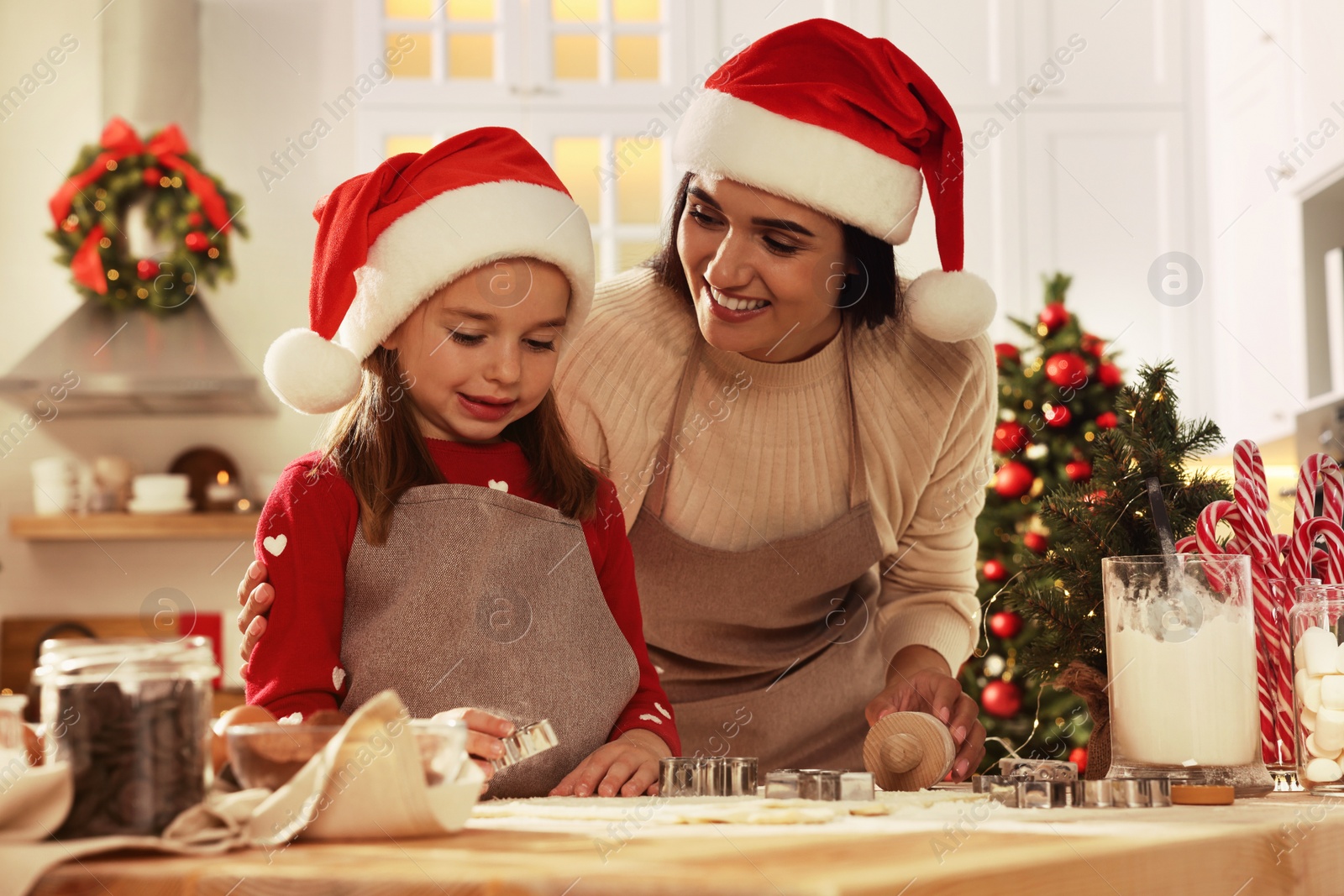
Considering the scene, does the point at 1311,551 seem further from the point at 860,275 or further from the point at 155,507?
the point at 155,507

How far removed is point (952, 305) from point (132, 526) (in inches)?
115

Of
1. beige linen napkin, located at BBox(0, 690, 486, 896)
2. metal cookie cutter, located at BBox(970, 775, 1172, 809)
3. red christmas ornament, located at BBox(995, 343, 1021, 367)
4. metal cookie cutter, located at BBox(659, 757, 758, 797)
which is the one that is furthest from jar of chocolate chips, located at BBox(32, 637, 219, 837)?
red christmas ornament, located at BBox(995, 343, 1021, 367)

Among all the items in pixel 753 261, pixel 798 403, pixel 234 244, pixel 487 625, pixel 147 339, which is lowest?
pixel 487 625

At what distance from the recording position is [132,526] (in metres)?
3.66

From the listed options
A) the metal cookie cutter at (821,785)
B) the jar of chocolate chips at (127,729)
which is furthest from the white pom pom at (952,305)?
the jar of chocolate chips at (127,729)

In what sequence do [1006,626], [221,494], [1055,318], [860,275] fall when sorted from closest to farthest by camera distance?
1. [860,275]
2. [1006,626]
3. [1055,318]
4. [221,494]

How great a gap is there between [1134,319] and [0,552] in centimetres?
340

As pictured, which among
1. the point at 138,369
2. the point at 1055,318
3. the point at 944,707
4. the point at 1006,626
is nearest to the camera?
the point at 944,707

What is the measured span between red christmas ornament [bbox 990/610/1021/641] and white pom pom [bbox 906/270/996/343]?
1802mm

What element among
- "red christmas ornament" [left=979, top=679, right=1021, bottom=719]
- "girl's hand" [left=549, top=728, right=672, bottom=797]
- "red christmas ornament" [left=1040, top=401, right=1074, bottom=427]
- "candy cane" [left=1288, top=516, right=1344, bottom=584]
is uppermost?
"red christmas ornament" [left=1040, top=401, right=1074, bottom=427]

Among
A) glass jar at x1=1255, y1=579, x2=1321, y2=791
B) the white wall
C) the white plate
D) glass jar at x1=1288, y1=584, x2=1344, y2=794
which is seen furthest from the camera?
the white wall

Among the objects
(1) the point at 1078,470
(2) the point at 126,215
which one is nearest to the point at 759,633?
(1) the point at 1078,470

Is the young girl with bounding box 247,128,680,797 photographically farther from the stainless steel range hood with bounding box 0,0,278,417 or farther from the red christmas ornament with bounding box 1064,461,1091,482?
the stainless steel range hood with bounding box 0,0,278,417

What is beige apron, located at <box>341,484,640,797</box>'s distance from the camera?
932 millimetres
